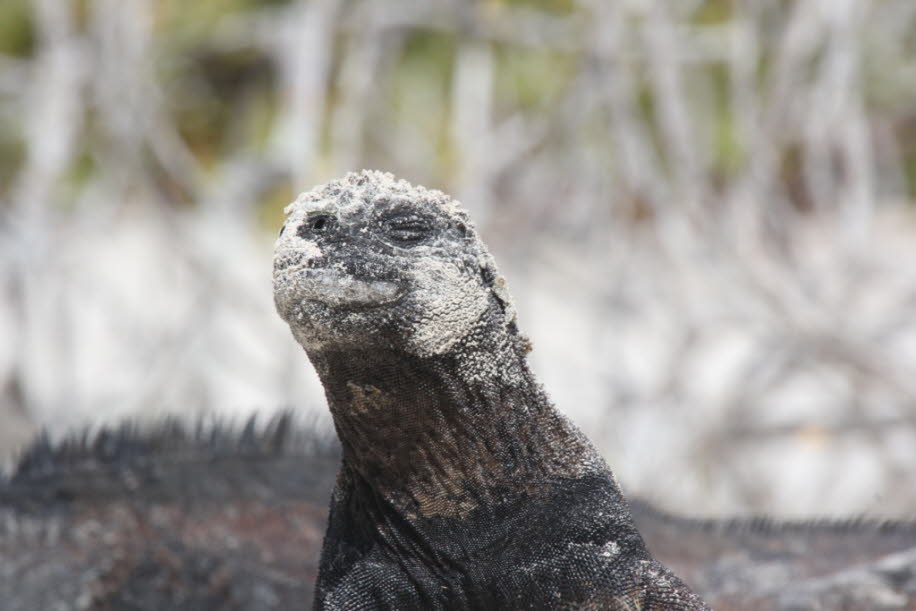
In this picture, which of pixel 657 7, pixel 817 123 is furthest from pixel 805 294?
pixel 657 7

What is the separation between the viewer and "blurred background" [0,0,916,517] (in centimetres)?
702

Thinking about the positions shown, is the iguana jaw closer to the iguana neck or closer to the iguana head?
the iguana head

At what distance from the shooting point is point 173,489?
4.02m

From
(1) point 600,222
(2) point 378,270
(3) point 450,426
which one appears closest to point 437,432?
(3) point 450,426

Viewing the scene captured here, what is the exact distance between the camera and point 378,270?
223cm

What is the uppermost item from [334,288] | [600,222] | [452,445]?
[600,222]

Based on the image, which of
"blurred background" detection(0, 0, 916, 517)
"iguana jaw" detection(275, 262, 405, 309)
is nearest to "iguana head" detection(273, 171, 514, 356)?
"iguana jaw" detection(275, 262, 405, 309)

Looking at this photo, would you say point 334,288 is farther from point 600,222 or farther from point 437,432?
point 600,222

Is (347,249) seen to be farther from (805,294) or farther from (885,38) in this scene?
(885,38)

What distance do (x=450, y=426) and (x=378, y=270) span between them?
0.35 m

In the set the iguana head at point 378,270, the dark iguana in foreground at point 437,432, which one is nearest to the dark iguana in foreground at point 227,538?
the dark iguana in foreground at point 437,432

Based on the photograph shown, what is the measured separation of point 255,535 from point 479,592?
1677 millimetres

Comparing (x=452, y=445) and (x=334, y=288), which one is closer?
(x=334, y=288)

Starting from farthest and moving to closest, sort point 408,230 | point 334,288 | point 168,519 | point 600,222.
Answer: point 600,222 → point 168,519 → point 408,230 → point 334,288
